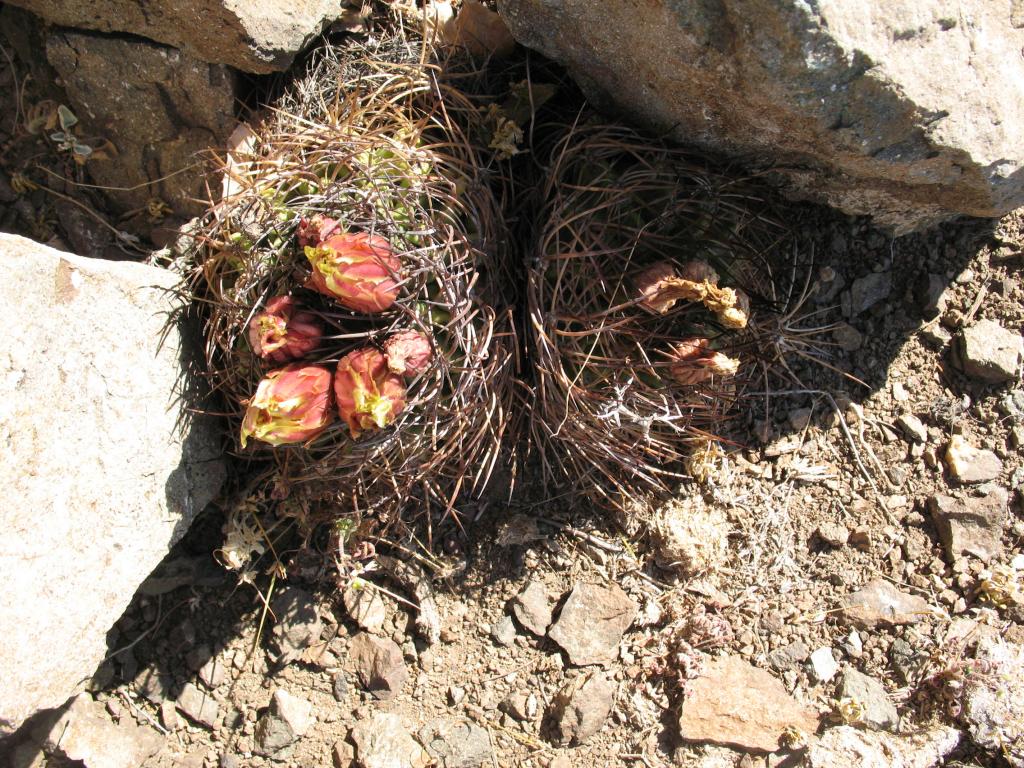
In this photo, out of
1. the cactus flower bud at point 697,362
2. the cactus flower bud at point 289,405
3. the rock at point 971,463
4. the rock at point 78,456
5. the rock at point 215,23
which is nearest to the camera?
the cactus flower bud at point 289,405

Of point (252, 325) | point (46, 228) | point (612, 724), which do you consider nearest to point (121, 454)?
point (252, 325)

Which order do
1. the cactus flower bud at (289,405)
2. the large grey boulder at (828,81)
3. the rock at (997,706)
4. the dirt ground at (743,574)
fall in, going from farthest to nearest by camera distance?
the dirt ground at (743,574) → the rock at (997,706) → the cactus flower bud at (289,405) → the large grey boulder at (828,81)

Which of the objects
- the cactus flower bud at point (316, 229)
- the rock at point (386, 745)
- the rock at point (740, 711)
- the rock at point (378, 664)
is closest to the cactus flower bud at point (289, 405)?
the cactus flower bud at point (316, 229)

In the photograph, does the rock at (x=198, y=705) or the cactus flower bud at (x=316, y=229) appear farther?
the rock at (x=198, y=705)

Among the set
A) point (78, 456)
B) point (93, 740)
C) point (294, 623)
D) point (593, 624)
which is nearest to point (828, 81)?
point (593, 624)

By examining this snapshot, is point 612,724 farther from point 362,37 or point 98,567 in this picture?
point 362,37

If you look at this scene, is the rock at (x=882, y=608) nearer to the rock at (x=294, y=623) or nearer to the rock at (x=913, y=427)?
the rock at (x=913, y=427)
